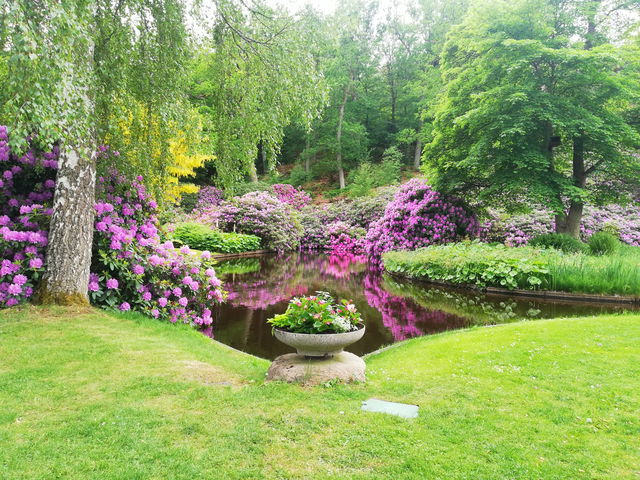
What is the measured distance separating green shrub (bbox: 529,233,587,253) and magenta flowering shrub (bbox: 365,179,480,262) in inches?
80.3

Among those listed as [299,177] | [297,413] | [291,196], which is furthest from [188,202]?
[297,413]

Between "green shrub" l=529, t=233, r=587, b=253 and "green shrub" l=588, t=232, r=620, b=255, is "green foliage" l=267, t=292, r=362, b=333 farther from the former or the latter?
"green shrub" l=588, t=232, r=620, b=255

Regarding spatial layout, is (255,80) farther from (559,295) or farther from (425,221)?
(425,221)

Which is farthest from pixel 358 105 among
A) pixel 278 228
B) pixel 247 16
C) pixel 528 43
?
pixel 247 16

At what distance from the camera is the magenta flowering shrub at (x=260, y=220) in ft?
64.7

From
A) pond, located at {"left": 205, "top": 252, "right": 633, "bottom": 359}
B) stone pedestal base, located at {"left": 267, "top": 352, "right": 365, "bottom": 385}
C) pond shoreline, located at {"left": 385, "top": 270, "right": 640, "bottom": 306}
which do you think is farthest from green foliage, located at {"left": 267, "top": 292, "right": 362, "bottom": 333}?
pond shoreline, located at {"left": 385, "top": 270, "right": 640, "bottom": 306}

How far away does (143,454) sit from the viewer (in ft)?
8.14

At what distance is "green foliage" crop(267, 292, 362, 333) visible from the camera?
3813 mm

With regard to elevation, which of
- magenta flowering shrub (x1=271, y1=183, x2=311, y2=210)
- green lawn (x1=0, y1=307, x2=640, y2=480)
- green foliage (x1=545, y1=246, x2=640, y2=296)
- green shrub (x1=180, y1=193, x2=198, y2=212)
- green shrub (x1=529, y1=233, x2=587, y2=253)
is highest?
magenta flowering shrub (x1=271, y1=183, x2=311, y2=210)

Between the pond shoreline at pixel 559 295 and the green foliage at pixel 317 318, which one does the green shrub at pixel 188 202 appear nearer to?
the pond shoreline at pixel 559 295

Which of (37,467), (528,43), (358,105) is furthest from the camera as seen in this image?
(358,105)

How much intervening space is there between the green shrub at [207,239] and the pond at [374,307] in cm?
446

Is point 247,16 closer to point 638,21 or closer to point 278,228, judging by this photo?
point 638,21

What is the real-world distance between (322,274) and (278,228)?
25.3 ft
